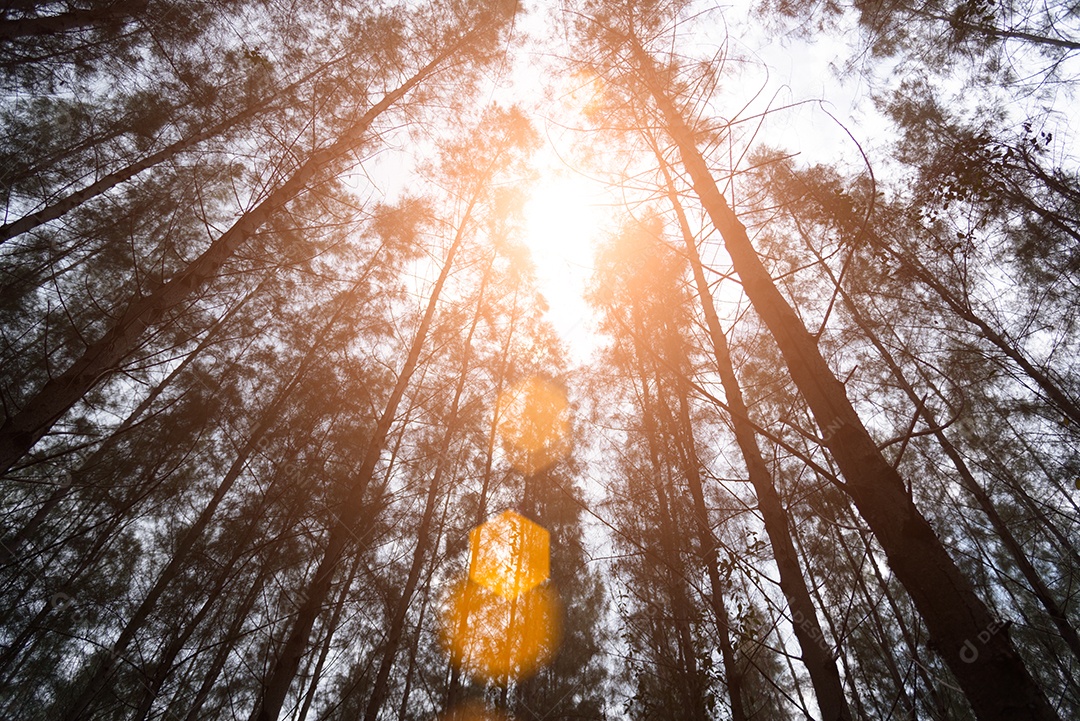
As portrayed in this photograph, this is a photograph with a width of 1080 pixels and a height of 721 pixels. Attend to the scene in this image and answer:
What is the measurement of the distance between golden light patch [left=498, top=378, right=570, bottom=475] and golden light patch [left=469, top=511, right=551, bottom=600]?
3.93 feet

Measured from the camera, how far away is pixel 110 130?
6336mm

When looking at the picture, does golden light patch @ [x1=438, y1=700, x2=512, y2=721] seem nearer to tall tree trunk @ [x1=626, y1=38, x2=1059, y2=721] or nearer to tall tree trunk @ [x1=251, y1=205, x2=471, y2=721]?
tall tree trunk @ [x1=251, y1=205, x2=471, y2=721]

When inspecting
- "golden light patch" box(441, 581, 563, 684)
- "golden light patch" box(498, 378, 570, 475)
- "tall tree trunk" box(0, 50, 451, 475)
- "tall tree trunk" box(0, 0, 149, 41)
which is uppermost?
"golden light patch" box(498, 378, 570, 475)

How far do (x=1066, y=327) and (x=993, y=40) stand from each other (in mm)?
4293

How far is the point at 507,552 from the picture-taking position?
9.90 metres

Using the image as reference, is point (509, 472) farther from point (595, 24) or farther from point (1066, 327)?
point (1066, 327)

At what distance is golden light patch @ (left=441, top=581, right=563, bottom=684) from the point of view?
32.9 ft

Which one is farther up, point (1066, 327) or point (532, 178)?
point (532, 178)

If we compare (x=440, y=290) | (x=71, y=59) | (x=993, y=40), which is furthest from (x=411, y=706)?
(x=993, y=40)

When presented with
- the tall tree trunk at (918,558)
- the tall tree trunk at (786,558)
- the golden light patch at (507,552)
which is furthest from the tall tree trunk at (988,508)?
the golden light patch at (507,552)

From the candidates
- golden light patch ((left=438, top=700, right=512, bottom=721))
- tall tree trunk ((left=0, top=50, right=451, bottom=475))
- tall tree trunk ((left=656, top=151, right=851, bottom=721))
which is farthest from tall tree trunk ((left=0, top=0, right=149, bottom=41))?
golden light patch ((left=438, top=700, right=512, bottom=721))

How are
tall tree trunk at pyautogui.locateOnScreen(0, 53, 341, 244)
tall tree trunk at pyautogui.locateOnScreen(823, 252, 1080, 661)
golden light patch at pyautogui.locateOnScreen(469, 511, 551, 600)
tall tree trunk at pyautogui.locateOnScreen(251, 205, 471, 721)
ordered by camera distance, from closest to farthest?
tall tree trunk at pyautogui.locateOnScreen(251, 205, 471, 721) → tall tree trunk at pyautogui.locateOnScreen(0, 53, 341, 244) → tall tree trunk at pyautogui.locateOnScreen(823, 252, 1080, 661) → golden light patch at pyautogui.locateOnScreen(469, 511, 551, 600)

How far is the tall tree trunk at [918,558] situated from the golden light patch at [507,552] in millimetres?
8300

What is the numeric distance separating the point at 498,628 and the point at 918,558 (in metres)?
10.8
